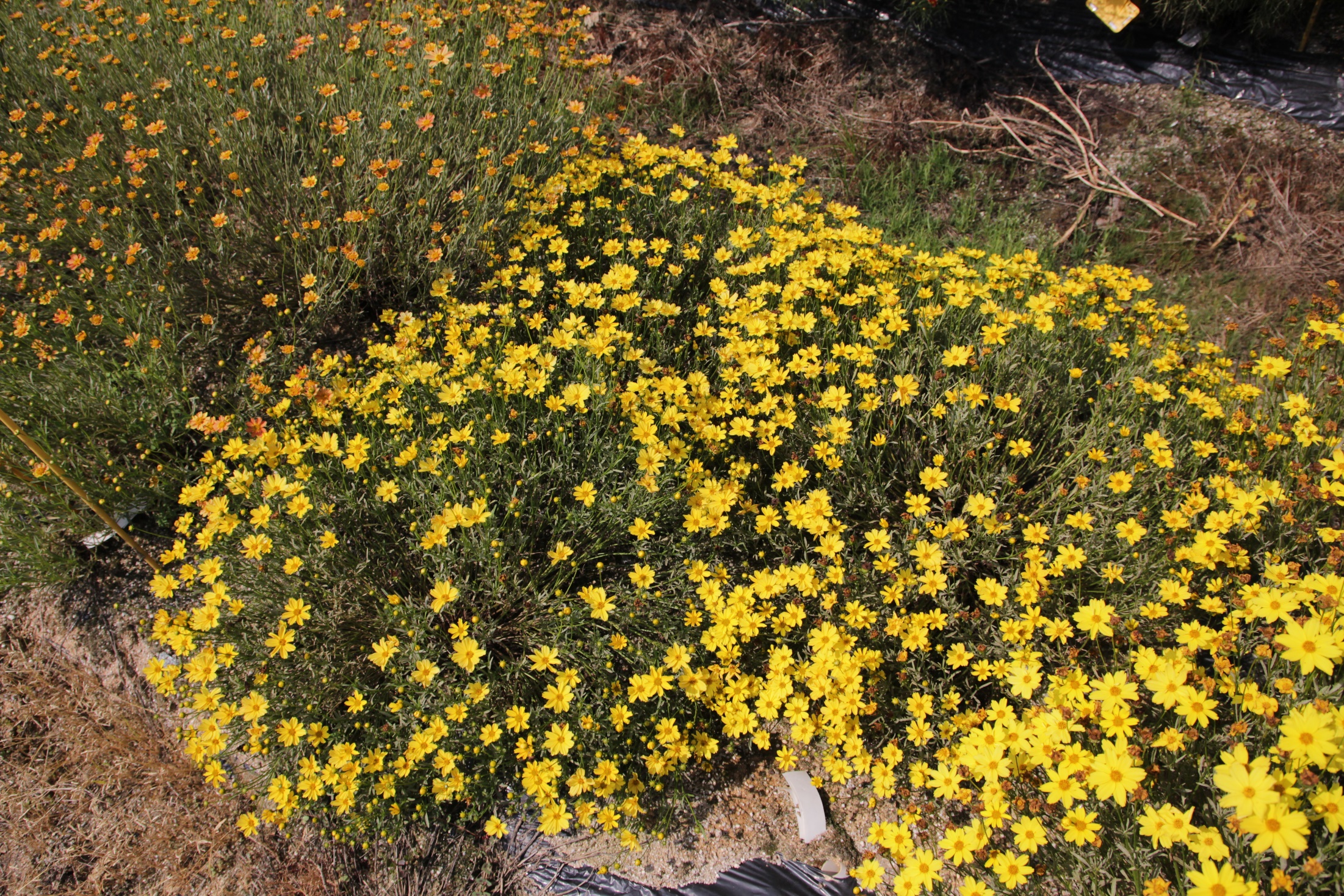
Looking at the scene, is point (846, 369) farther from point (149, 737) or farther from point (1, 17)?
point (1, 17)

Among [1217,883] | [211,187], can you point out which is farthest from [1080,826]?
[211,187]

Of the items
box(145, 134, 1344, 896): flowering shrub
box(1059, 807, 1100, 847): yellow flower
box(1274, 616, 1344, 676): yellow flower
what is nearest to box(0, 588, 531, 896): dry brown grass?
box(145, 134, 1344, 896): flowering shrub

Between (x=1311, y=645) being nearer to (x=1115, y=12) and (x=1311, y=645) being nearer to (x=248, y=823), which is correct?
(x=248, y=823)

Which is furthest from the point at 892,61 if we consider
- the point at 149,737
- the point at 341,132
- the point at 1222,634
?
the point at 149,737

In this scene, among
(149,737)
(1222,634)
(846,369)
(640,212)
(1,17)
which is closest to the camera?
Result: (1222,634)

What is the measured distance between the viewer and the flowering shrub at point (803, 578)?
7.03 ft

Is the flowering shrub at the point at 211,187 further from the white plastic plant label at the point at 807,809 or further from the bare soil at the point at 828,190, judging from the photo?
the white plastic plant label at the point at 807,809

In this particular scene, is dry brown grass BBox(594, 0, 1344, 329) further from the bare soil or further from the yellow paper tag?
the yellow paper tag

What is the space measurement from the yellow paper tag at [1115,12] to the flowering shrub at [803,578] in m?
2.97

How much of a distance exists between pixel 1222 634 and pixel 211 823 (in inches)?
135

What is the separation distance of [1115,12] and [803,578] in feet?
17.0

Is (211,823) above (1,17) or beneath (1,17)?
beneath

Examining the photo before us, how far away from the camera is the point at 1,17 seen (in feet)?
14.6

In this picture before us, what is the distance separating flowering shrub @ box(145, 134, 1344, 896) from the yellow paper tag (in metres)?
2.97
